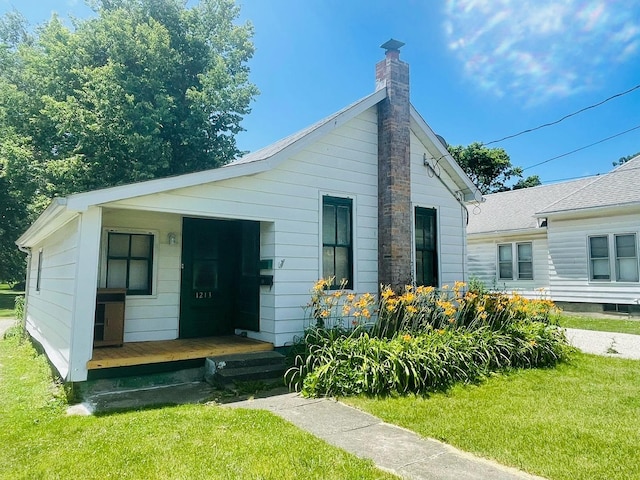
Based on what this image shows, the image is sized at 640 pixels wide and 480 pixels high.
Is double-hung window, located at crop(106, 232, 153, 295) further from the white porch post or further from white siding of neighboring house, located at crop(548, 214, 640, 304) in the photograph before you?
white siding of neighboring house, located at crop(548, 214, 640, 304)

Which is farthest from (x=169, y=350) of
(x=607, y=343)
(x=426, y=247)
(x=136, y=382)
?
(x=607, y=343)

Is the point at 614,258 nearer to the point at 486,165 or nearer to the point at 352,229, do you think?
the point at 352,229

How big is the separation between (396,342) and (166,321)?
3.82m

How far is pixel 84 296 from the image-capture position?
202 inches

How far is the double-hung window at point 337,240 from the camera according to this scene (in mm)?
7445

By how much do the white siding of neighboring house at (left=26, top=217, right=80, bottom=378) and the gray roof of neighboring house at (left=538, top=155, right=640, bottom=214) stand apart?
13.7 m

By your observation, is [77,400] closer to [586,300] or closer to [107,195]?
[107,195]

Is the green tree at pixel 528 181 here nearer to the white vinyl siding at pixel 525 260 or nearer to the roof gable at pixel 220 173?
the white vinyl siding at pixel 525 260

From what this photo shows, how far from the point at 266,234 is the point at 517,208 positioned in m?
13.8

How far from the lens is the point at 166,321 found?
279 inches

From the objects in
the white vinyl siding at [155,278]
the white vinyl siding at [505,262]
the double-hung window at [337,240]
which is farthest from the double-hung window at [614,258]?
the white vinyl siding at [155,278]

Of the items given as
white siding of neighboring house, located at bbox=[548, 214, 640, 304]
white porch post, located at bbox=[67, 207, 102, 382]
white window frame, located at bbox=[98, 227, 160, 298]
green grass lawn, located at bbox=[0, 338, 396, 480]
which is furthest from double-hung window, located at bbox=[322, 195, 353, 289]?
white siding of neighboring house, located at bbox=[548, 214, 640, 304]

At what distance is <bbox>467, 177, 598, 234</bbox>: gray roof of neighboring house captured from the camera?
16.0 meters

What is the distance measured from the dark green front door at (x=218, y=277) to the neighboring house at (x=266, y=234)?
18mm
